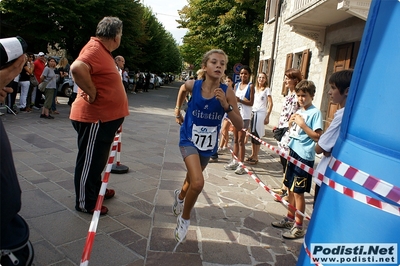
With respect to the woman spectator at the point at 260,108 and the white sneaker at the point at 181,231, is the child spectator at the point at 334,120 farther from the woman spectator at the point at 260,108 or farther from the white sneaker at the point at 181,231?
the woman spectator at the point at 260,108

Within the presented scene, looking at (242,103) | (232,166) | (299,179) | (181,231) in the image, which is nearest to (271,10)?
(242,103)

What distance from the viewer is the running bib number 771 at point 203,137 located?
3133 mm

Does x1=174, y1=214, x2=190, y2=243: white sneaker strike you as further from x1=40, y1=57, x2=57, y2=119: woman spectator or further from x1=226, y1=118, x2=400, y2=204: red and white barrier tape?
x1=40, y1=57, x2=57, y2=119: woman spectator

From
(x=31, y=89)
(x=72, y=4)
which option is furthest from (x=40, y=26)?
(x=31, y=89)

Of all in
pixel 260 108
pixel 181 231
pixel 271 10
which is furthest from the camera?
pixel 271 10

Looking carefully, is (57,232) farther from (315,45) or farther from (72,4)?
(72,4)

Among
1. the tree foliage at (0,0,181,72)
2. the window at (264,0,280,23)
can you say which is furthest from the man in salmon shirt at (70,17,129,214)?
A: the tree foliage at (0,0,181,72)

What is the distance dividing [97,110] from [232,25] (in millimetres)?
19977

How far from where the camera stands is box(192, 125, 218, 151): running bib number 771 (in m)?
3.13

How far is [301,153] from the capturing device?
3.53 meters

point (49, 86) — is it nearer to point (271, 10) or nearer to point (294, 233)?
point (294, 233)

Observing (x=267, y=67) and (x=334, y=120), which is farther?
(x=267, y=67)

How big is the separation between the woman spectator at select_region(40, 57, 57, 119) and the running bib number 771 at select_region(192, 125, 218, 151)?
7350 mm

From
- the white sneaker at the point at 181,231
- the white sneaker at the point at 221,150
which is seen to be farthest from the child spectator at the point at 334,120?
the white sneaker at the point at 221,150
